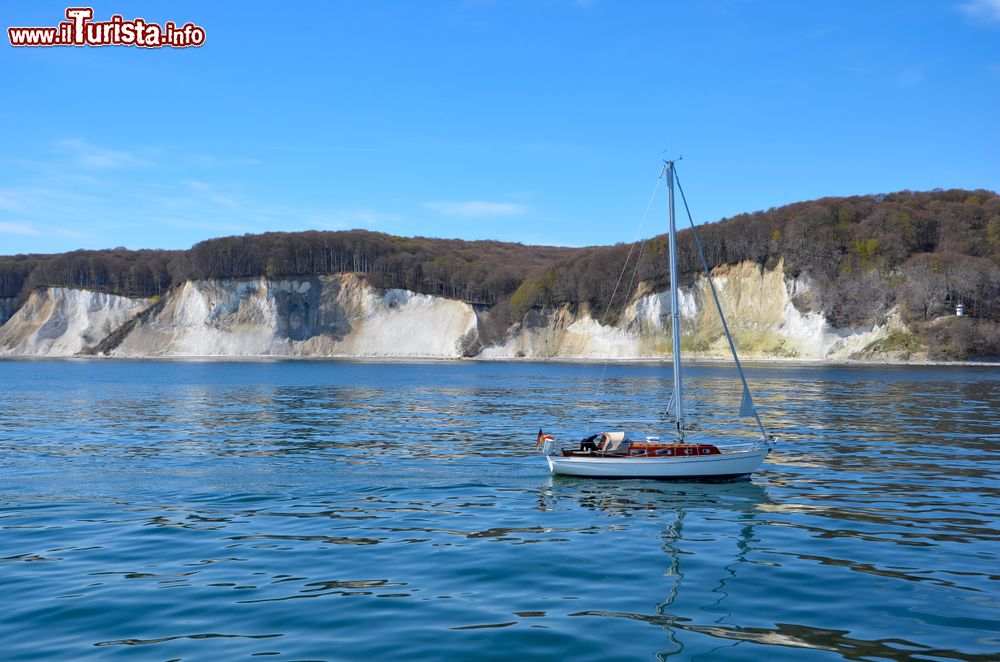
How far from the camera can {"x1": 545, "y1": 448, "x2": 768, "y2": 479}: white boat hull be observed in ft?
97.1

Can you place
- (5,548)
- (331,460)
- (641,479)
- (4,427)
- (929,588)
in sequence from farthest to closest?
(4,427)
(331,460)
(641,479)
(5,548)
(929,588)

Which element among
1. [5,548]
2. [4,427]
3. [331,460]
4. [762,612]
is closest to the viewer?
[762,612]

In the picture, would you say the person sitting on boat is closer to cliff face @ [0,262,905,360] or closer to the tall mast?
the tall mast

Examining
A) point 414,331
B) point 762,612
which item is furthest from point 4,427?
point 414,331

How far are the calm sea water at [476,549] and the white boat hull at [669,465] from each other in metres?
0.49

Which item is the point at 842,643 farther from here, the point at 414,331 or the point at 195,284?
the point at 195,284

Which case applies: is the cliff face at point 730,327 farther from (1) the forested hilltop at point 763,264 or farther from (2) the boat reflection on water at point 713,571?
(2) the boat reflection on water at point 713,571

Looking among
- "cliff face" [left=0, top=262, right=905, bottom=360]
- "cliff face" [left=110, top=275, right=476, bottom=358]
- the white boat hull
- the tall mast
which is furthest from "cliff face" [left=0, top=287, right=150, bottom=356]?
the white boat hull

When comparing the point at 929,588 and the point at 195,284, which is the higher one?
the point at 195,284

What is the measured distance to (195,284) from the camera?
184 meters

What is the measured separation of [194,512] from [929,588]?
747 inches

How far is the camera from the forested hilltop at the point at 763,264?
4906 inches

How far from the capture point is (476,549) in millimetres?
20141

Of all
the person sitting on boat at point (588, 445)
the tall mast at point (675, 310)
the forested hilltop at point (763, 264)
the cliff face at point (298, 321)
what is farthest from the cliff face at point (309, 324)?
the person sitting on boat at point (588, 445)
